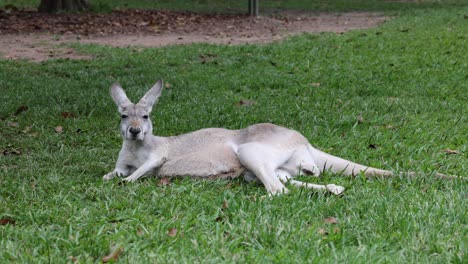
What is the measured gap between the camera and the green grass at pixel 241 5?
21922mm

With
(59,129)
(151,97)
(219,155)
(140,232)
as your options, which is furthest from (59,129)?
(140,232)

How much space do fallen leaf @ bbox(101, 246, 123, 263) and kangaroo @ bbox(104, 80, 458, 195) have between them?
1.55 meters

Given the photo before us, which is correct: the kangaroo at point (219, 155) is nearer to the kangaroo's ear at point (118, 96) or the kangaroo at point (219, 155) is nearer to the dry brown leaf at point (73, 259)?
the kangaroo's ear at point (118, 96)

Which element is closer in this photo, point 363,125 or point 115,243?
point 115,243

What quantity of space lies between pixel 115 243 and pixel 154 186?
1.32 metres

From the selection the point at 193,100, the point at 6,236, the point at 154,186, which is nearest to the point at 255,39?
the point at 193,100

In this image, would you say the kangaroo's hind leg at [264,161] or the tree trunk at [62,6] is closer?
the kangaroo's hind leg at [264,161]

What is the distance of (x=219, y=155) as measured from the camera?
5.36 meters

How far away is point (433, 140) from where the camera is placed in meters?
6.61

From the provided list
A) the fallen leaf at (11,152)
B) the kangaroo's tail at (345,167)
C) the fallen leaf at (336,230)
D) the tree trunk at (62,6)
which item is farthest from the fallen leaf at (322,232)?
the tree trunk at (62,6)

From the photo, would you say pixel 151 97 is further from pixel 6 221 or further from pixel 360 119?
pixel 360 119

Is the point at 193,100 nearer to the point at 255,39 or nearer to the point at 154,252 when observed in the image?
the point at 154,252

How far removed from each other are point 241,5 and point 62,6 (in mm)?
6216

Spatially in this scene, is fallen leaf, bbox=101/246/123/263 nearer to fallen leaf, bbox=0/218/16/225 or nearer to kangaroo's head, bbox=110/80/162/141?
fallen leaf, bbox=0/218/16/225
